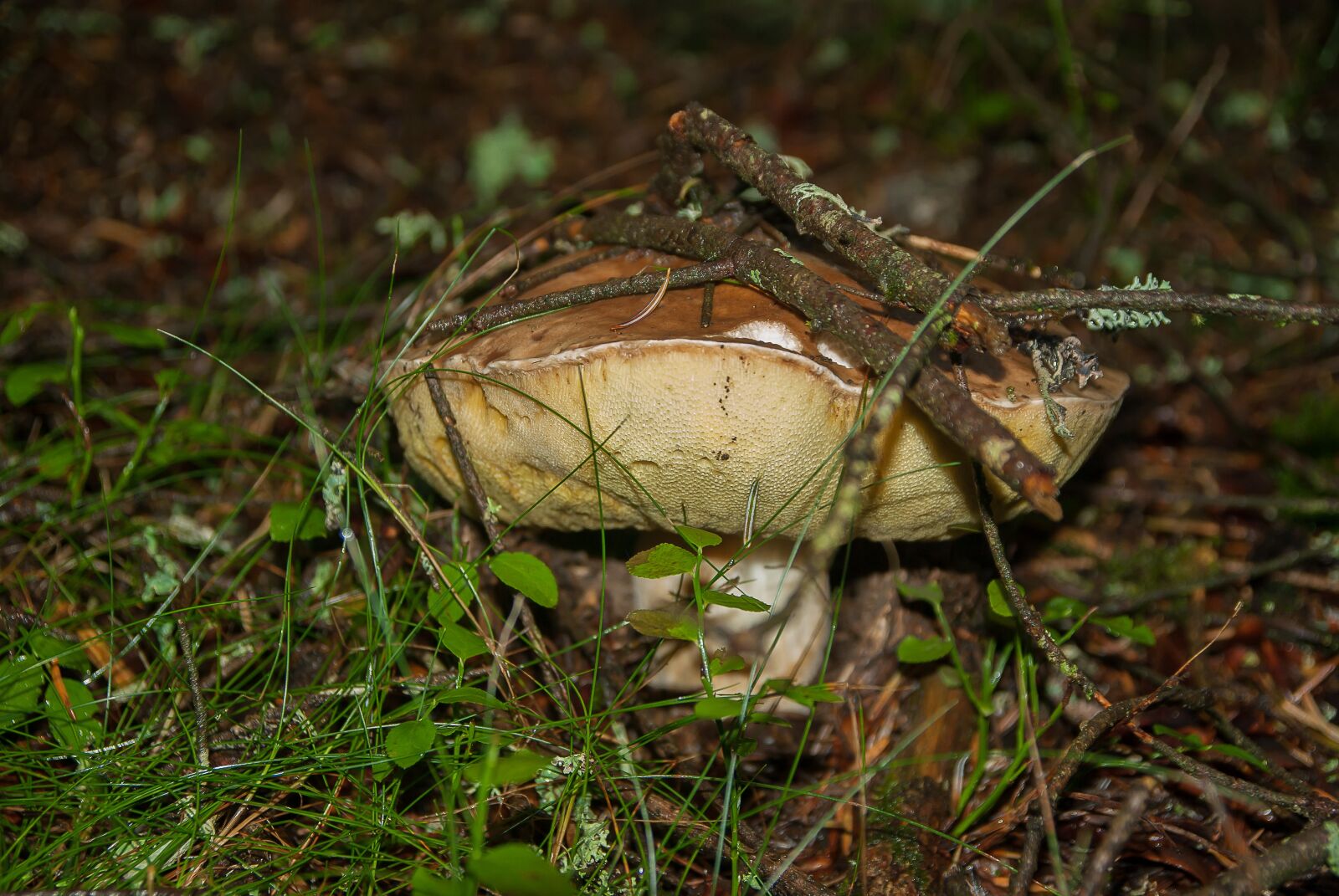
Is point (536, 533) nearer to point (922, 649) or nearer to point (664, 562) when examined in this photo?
point (664, 562)

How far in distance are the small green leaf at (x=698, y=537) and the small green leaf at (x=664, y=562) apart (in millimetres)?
25

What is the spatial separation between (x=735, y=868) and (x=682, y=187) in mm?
1345

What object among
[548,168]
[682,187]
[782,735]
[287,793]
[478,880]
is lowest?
[782,735]

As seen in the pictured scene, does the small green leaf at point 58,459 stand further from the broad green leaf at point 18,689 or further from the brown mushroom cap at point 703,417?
the brown mushroom cap at point 703,417

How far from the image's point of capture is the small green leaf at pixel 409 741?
148 centimetres

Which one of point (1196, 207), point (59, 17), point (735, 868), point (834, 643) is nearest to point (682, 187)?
point (834, 643)

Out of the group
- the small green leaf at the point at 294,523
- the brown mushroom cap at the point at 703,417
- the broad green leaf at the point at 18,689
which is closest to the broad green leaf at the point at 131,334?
the small green leaf at the point at 294,523

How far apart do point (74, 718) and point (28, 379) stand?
43.0 inches

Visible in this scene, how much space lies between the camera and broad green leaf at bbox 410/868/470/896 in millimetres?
1205

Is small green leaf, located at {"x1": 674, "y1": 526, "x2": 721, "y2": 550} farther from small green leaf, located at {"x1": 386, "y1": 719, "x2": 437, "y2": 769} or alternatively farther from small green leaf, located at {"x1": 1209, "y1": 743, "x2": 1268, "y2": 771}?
small green leaf, located at {"x1": 1209, "y1": 743, "x2": 1268, "y2": 771}

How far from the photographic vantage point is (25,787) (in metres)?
1.52

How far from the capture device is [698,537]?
1.63 meters

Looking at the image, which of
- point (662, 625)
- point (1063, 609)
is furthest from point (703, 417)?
point (1063, 609)

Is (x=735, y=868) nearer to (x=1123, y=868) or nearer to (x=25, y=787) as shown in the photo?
(x=1123, y=868)
